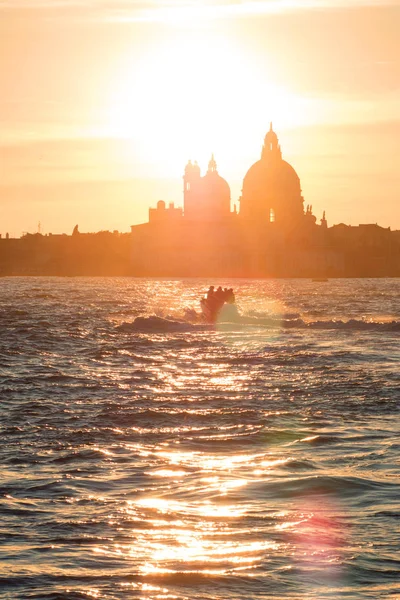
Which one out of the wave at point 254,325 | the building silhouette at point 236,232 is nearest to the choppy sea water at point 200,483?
the wave at point 254,325

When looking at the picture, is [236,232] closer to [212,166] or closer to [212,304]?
[212,166]

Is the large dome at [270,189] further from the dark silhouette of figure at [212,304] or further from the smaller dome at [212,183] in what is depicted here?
the dark silhouette of figure at [212,304]

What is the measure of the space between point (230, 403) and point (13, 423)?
132 inches

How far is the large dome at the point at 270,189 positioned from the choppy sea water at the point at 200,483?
154970 millimetres

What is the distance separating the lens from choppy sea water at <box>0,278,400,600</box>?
7375mm

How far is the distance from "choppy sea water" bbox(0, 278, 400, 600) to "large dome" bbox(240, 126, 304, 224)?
154970 millimetres

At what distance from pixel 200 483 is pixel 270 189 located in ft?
549

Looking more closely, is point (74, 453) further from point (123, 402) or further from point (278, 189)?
point (278, 189)

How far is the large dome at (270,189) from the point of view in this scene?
175m

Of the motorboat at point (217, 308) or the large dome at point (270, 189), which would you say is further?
the large dome at point (270, 189)

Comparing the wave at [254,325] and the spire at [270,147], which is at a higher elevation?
the spire at [270,147]

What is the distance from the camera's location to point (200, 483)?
32.3 ft

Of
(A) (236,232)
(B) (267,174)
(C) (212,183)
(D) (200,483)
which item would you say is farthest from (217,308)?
(C) (212,183)

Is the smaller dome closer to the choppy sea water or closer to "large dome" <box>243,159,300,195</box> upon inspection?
"large dome" <box>243,159,300,195</box>
